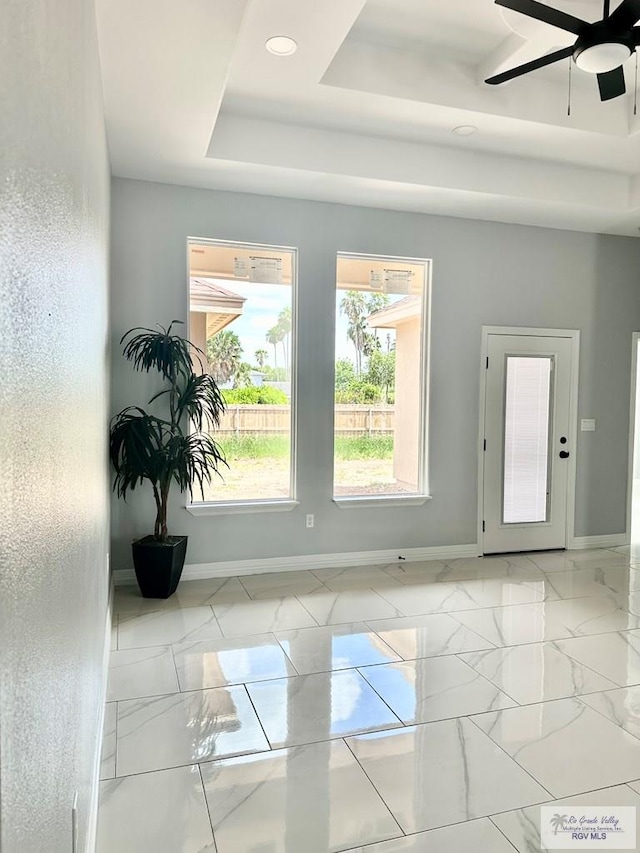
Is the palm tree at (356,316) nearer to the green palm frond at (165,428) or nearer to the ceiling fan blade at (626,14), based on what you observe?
the green palm frond at (165,428)

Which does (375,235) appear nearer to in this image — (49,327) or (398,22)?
(398,22)

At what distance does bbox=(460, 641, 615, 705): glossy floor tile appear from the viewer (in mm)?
2908

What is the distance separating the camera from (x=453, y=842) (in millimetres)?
1932

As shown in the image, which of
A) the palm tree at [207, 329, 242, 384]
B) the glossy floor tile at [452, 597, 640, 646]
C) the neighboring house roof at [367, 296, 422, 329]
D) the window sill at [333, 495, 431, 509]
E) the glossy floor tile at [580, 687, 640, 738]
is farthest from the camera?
the neighboring house roof at [367, 296, 422, 329]

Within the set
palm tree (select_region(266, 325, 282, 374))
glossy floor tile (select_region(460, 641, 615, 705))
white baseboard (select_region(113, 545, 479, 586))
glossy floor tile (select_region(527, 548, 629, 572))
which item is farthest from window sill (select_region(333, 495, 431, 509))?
glossy floor tile (select_region(460, 641, 615, 705))

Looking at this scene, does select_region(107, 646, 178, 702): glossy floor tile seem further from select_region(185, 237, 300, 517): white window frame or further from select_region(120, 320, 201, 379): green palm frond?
select_region(120, 320, 201, 379): green palm frond

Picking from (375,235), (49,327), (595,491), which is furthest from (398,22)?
(595,491)

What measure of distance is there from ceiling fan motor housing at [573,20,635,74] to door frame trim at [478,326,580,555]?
271 cm

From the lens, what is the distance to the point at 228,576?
181 inches

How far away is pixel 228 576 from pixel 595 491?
3.58m

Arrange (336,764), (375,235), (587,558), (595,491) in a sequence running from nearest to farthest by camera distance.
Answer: (336,764) < (375,235) < (587,558) < (595,491)

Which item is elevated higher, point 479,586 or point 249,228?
point 249,228

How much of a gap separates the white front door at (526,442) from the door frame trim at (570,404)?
32 millimetres

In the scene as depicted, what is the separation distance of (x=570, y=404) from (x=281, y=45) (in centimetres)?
399
